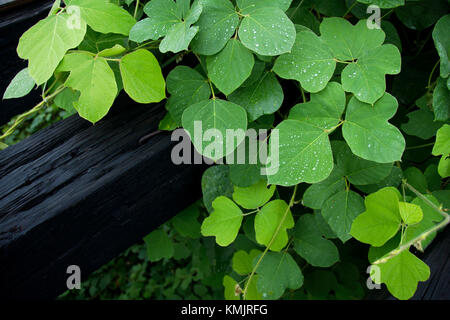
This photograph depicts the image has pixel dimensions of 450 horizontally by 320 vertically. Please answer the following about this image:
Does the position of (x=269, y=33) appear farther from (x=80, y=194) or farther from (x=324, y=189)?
(x=80, y=194)

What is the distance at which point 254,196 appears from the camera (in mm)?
798

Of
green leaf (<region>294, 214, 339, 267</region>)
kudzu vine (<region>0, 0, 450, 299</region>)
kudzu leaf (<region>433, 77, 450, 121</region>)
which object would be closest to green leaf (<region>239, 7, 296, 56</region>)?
kudzu vine (<region>0, 0, 450, 299</region>)

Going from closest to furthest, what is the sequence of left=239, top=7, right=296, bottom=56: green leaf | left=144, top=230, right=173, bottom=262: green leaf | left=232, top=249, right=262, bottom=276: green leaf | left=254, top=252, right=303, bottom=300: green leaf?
1. left=239, top=7, right=296, bottom=56: green leaf
2. left=254, top=252, right=303, bottom=300: green leaf
3. left=232, top=249, right=262, bottom=276: green leaf
4. left=144, top=230, right=173, bottom=262: green leaf

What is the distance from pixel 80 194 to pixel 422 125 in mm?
772

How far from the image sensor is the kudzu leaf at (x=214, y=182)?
84cm

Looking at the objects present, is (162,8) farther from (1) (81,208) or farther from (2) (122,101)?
(1) (81,208)

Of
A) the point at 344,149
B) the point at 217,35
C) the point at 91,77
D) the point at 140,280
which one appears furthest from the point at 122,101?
the point at 140,280

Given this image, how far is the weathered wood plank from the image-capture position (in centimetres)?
65

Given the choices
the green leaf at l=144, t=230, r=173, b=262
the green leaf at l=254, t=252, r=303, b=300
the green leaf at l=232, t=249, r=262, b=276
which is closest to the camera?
the green leaf at l=254, t=252, r=303, b=300

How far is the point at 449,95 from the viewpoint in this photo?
700mm

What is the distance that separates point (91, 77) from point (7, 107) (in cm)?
33

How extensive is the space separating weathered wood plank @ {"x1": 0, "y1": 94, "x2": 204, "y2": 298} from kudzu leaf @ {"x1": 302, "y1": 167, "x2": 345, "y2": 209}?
31cm

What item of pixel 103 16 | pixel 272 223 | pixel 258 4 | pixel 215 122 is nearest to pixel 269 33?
pixel 258 4

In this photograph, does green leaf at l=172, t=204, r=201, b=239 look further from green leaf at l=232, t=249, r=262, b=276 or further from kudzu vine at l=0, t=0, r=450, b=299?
kudzu vine at l=0, t=0, r=450, b=299
